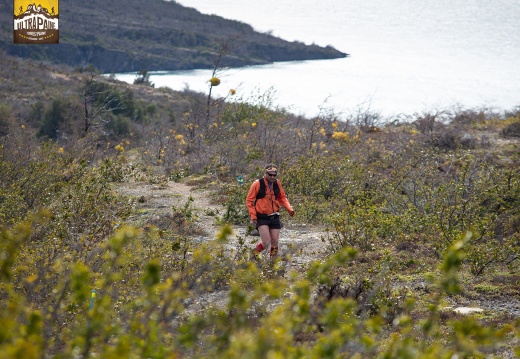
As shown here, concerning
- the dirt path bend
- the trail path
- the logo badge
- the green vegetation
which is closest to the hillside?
the logo badge

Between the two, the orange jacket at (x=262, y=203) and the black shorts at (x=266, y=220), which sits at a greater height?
the orange jacket at (x=262, y=203)

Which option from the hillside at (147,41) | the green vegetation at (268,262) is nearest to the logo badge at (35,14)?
the green vegetation at (268,262)

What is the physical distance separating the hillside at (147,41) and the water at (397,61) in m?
3.64

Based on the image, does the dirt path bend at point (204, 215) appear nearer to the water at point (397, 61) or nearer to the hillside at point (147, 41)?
the water at point (397, 61)

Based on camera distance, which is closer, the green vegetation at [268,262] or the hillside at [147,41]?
the green vegetation at [268,262]

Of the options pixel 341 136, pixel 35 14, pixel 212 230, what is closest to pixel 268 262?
pixel 212 230

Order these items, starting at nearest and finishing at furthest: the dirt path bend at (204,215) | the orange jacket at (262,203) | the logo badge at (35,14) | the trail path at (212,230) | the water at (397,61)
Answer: the trail path at (212,230) → the orange jacket at (262,203) → the dirt path bend at (204,215) → the logo badge at (35,14) → the water at (397,61)

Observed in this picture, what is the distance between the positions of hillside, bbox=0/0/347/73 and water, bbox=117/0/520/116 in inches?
143

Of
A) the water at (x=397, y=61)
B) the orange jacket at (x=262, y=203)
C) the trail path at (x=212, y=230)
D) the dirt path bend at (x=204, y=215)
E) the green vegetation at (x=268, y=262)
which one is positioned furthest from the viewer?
the water at (x=397, y=61)

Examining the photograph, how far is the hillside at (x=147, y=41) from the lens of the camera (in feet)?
211

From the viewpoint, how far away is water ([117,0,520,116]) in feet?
96.7

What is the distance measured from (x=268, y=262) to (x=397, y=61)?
4051 centimetres

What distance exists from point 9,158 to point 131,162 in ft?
17.3

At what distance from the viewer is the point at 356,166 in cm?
1445
